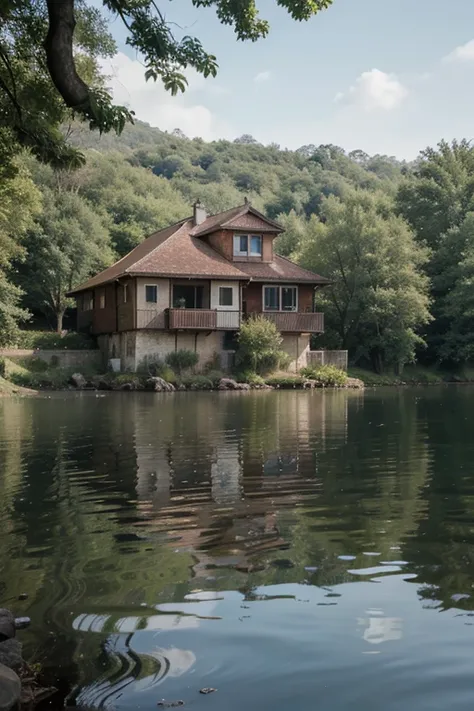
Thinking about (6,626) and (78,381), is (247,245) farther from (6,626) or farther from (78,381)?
(6,626)

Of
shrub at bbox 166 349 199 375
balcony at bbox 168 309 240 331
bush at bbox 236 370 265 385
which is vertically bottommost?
bush at bbox 236 370 265 385

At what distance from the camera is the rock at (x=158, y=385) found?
36719 millimetres

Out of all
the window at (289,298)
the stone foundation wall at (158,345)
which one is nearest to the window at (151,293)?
the stone foundation wall at (158,345)

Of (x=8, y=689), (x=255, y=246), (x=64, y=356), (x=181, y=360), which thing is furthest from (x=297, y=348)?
(x=8, y=689)

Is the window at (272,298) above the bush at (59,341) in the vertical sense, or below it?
above

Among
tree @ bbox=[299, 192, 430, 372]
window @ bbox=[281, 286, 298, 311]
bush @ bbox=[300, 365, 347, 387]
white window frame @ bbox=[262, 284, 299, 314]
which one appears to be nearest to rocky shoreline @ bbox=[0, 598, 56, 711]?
bush @ bbox=[300, 365, 347, 387]

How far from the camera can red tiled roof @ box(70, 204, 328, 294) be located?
1624 inches

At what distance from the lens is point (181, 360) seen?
133 feet

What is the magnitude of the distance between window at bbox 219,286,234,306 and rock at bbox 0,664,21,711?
38708mm

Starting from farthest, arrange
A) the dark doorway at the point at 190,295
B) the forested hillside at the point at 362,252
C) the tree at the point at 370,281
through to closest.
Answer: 1. the forested hillside at the point at 362,252
2. the tree at the point at 370,281
3. the dark doorway at the point at 190,295

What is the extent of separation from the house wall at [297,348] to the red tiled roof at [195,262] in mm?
3581

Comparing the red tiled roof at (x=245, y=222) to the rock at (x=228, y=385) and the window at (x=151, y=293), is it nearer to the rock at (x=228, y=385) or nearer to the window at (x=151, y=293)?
the window at (x=151, y=293)

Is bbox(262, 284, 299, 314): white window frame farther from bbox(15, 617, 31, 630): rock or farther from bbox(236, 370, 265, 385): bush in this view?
bbox(15, 617, 31, 630): rock

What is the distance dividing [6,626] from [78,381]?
34.4 metres
